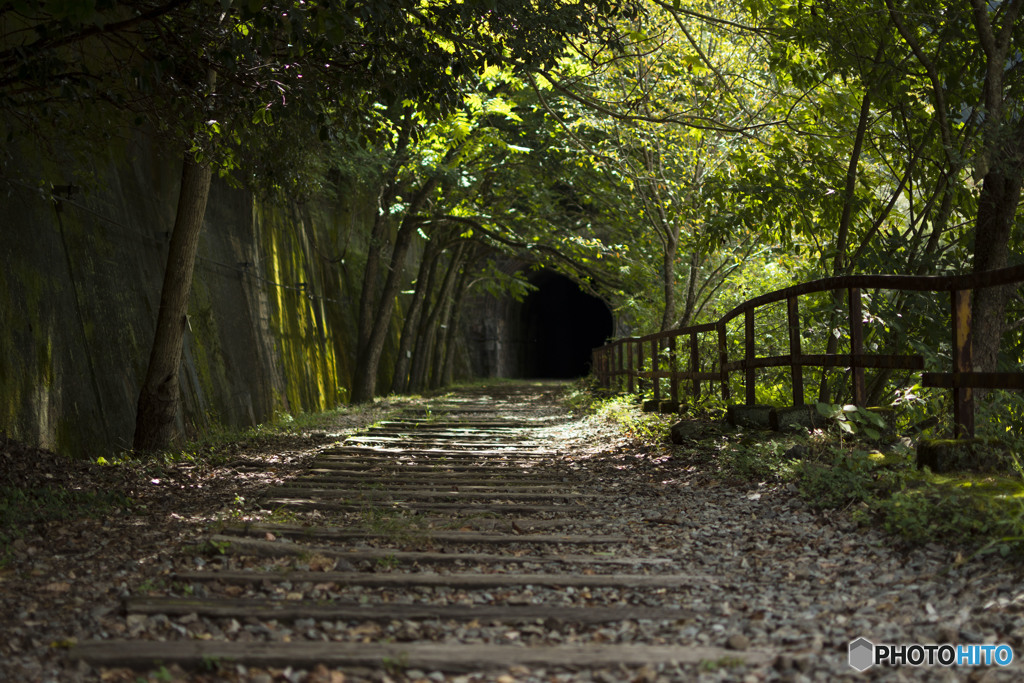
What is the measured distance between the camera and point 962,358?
14.9 ft

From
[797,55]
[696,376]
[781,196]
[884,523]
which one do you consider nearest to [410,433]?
[696,376]

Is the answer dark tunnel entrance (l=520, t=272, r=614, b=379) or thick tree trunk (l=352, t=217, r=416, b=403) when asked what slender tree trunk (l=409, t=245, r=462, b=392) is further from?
dark tunnel entrance (l=520, t=272, r=614, b=379)

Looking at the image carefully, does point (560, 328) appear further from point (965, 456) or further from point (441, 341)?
point (965, 456)

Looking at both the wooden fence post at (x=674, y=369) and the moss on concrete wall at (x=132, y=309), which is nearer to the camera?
the moss on concrete wall at (x=132, y=309)

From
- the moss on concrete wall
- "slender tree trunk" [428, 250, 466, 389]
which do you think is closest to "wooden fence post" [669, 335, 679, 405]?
the moss on concrete wall

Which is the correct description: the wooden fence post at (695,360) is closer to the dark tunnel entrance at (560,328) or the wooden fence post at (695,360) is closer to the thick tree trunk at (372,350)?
the thick tree trunk at (372,350)

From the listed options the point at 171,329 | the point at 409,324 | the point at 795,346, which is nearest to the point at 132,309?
the point at 171,329

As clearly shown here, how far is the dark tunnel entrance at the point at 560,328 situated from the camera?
41.4 m

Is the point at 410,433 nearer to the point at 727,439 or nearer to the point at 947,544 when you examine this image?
the point at 727,439

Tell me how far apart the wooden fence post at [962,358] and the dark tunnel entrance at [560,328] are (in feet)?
114

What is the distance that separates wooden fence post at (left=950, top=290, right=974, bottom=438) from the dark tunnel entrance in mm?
34711

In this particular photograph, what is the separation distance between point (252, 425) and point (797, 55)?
7711mm

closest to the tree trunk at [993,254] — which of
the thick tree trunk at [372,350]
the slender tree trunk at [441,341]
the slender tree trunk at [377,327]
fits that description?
the slender tree trunk at [377,327]

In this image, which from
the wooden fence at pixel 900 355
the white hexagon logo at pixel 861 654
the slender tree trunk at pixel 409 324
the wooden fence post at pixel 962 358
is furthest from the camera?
the slender tree trunk at pixel 409 324
